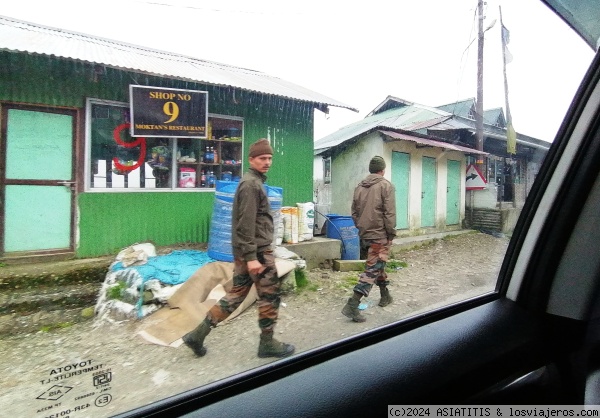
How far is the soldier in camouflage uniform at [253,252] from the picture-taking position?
2.34 metres

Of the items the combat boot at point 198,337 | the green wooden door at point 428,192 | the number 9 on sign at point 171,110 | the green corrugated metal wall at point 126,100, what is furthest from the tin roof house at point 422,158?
the combat boot at point 198,337

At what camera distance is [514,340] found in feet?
4.95

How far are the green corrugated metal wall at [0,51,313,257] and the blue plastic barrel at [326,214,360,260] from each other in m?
0.62

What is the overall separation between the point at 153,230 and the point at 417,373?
2620 millimetres

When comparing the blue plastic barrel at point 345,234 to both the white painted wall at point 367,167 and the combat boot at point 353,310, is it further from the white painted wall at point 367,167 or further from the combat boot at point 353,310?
the combat boot at point 353,310

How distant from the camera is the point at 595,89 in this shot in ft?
4.64

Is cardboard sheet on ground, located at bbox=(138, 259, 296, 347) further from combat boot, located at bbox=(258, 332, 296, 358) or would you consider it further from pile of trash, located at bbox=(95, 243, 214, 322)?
combat boot, located at bbox=(258, 332, 296, 358)

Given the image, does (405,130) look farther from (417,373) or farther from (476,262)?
(417,373)

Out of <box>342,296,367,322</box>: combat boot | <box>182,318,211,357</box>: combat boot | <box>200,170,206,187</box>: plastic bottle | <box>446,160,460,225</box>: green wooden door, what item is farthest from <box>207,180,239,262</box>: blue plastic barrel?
<box>446,160,460,225</box>: green wooden door

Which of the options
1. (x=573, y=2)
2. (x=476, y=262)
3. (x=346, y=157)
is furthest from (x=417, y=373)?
(x=346, y=157)

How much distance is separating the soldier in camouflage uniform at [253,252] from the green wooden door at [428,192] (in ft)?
9.19

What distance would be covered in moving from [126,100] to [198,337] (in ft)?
5.19

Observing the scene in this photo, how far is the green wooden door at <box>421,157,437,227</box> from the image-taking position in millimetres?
4657

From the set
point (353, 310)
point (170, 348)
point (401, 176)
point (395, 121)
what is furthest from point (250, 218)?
point (401, 176)
